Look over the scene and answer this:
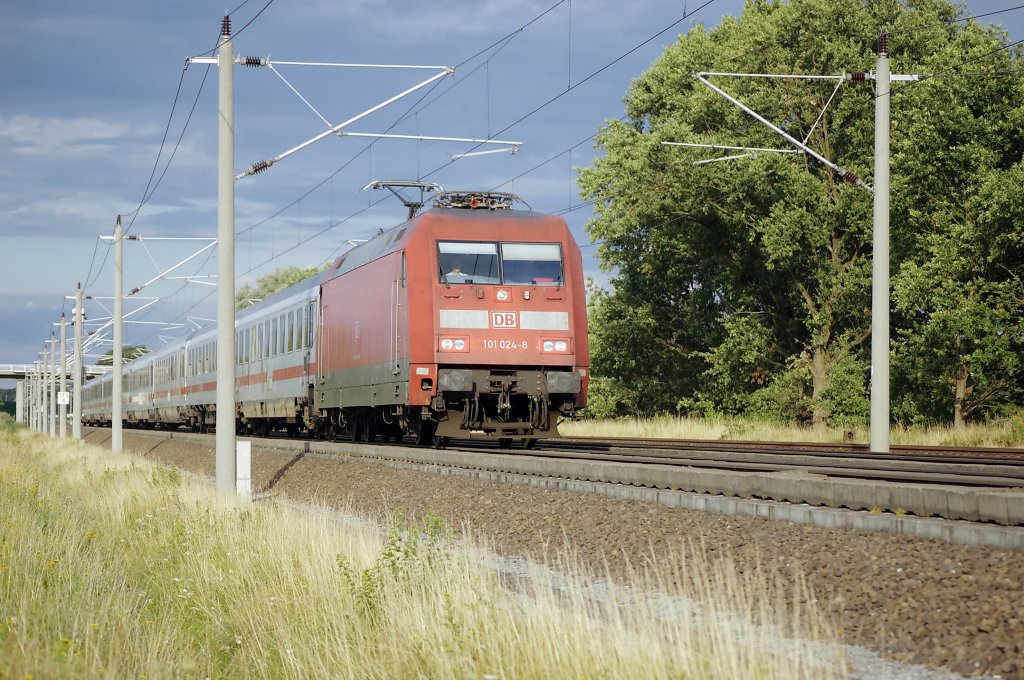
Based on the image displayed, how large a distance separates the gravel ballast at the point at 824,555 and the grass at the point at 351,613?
0.36 meters

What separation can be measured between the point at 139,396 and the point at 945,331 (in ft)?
158

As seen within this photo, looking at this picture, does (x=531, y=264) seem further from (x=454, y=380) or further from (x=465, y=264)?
(x=454, y=380)

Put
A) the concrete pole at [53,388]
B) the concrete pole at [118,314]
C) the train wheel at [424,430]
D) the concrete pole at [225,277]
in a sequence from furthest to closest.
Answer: the concrete pole at [53,388] → the concrete pole at [118,314] → the train wheel at [424,430] → the concrete pole at [225,277]

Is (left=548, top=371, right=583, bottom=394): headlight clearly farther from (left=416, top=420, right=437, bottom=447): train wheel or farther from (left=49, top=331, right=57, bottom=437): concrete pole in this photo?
(left=49, top=331, right=57, bottom=437): concrete pole

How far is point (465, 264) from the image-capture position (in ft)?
69.8

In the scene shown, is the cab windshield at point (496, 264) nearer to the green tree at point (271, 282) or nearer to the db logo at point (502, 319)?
the db logo at point (502, 319)

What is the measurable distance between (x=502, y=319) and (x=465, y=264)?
1135 millimetres

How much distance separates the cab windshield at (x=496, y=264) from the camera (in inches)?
836

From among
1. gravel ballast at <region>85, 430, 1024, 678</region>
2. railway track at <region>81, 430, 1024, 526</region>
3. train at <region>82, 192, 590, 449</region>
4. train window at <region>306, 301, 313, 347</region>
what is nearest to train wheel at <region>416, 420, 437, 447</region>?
train at <region>82, 192, 590, 449</region>

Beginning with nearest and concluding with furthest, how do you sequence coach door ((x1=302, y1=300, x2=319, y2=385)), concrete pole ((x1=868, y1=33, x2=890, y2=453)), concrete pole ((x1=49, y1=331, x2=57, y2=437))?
1. concrete pole ((x1=868, y1=33, x2=890, y2=453))
2. coach door ((x1=302, y1=300, x2=319, y2=385))
3. concrete pole ((x1=49, y1=331, x2=57, y2=437))

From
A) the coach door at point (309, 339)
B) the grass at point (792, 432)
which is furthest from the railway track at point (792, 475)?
the coach door at point (309, 339)

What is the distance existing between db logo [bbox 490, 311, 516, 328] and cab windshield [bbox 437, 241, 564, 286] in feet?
1.77

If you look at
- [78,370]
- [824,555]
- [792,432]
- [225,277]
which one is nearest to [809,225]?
[792,432]

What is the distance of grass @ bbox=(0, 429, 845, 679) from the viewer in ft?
20.7
